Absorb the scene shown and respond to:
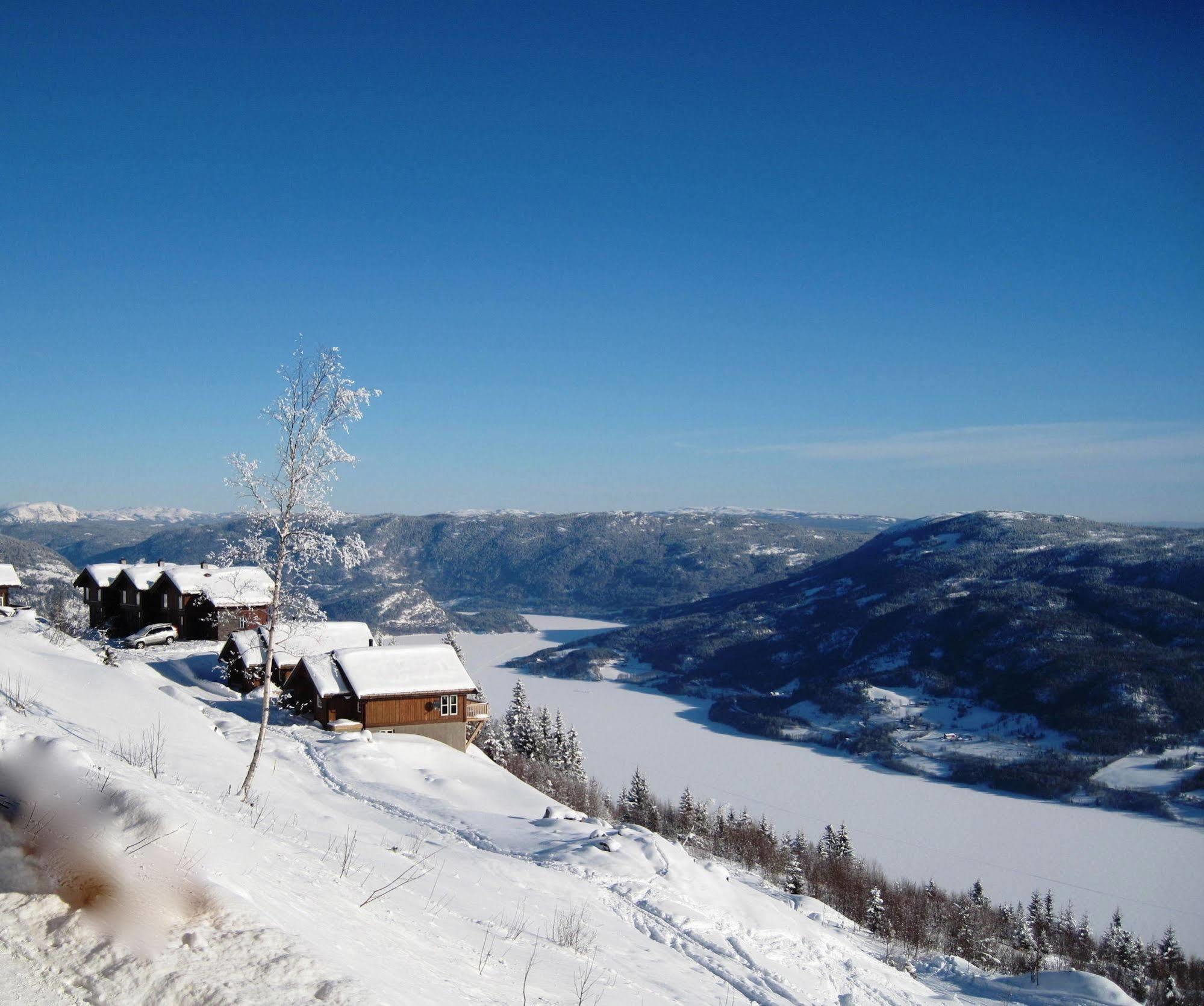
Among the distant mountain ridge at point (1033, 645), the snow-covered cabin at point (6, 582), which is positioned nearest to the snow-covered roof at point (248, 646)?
the snow-covered cabin at point (6, 582)

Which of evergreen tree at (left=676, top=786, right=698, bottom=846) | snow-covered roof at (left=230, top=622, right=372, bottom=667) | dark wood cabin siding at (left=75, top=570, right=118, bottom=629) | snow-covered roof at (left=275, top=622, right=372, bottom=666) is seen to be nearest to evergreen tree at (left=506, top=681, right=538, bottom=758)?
evergreen tree at (left=676, top=786, right=698, bottom=846)

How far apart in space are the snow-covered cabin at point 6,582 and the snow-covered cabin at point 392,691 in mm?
18955

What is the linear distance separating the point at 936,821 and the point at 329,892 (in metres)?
100

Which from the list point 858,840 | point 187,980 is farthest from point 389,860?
point 858,840

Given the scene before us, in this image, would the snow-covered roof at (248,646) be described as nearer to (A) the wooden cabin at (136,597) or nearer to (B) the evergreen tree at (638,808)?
(A) the wooden cabin at (136,597)

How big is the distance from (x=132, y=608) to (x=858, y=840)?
73494 mm

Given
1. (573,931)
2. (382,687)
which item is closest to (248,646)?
(382,687)

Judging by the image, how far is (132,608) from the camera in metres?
44.8

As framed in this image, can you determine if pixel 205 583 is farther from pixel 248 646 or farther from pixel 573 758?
pixel 573 758

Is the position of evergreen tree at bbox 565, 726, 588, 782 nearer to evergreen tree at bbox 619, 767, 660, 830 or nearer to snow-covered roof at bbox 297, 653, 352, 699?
evergreen tree at bbox 619, 767, 660, 830

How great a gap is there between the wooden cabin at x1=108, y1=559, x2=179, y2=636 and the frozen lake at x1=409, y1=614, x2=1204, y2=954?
58051 mm

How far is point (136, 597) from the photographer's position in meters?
44.5

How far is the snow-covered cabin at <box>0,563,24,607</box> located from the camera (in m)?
40.4

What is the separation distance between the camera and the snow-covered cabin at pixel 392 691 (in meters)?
32.5
